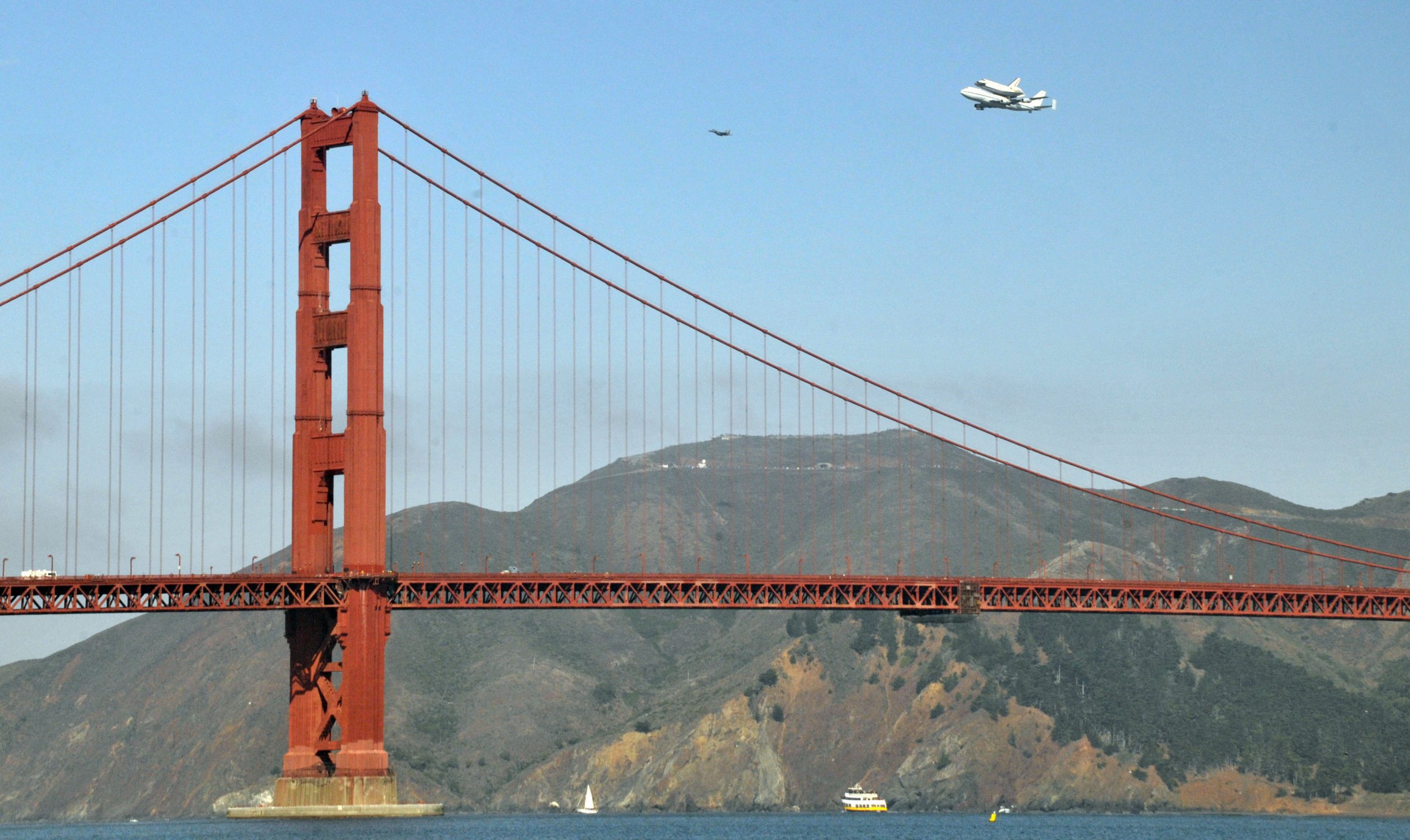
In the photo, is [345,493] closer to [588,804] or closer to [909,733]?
[588,804]

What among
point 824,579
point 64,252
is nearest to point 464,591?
point 824,579

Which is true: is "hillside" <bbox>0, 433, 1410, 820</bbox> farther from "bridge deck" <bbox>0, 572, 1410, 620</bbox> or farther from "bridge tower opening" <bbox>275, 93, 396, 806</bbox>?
"bridge tower opening" <bbox>275, 93, 396, 806</bbox>

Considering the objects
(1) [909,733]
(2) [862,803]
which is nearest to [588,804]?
(2) [862,803]

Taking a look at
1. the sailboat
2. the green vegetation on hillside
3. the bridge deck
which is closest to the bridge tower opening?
the bridge deck

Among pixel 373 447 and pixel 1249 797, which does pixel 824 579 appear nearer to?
pixel 373 447

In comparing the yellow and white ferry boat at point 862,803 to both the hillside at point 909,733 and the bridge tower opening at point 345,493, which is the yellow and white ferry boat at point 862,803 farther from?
the bridge tower opening at point 345,493

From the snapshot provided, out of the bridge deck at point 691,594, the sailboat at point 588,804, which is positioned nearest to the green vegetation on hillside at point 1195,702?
the sailboat at point 588,804

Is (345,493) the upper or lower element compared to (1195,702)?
upper
